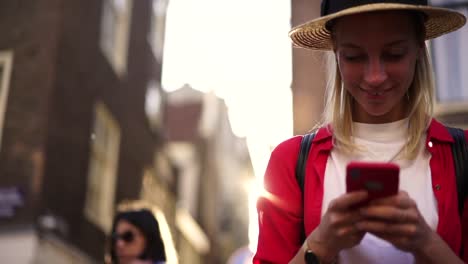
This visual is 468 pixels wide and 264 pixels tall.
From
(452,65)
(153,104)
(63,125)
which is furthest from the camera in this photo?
(153,104)

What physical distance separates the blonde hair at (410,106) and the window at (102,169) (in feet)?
37.8

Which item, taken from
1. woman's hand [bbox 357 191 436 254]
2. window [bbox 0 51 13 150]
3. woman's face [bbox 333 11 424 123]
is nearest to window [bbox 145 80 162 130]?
window [bbox 0 51 13 150]

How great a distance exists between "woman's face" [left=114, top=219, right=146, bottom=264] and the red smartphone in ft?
9.79

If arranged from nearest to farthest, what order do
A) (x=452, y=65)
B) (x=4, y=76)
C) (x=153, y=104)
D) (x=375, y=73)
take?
(x=375, y=73)
(x=452, y=65)
(x=4, y=76)
(x=153, y=104)

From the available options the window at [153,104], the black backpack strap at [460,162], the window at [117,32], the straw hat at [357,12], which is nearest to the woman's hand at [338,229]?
the black backpack strap at [460,162]

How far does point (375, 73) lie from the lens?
69.0 inches

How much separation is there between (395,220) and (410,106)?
1.74ft

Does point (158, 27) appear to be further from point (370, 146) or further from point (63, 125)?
point (370, 146)

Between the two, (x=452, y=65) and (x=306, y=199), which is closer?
(x=306, y=199)

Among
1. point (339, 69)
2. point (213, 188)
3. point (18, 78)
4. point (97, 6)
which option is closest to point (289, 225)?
point (339, 69)

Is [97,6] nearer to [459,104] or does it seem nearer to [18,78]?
[18,78]

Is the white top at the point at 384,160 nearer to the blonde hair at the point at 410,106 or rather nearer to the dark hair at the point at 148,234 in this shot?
the blonde hair at the point at 410,106

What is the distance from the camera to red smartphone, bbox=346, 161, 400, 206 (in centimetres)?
148

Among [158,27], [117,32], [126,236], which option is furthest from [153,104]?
[126,236]
